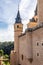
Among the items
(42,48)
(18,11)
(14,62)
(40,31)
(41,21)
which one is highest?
(18,11)

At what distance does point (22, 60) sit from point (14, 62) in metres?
2.28

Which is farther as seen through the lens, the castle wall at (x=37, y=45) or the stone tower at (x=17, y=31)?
the stone tower at (x=17, y=31)

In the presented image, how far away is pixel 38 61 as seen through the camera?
1486 centimetres

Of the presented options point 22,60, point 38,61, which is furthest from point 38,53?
point 22,60

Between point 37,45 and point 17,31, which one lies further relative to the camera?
point 17,31

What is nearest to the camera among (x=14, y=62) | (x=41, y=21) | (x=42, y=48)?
(x=42, y=48)

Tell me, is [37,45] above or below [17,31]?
below

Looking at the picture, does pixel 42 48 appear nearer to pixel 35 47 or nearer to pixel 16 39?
pixel 35 47

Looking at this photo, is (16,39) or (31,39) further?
(16,39)

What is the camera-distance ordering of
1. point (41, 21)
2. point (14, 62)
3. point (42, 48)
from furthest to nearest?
point (14, 62) < point (41, 21) < point (42, 48)

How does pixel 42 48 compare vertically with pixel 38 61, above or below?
above

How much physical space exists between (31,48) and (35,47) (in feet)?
2.71

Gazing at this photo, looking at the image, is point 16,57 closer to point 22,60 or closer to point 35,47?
point 22,60

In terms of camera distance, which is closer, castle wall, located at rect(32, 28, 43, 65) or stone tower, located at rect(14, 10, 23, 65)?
castle wall, located at rect(32, 28, 43, 65)
